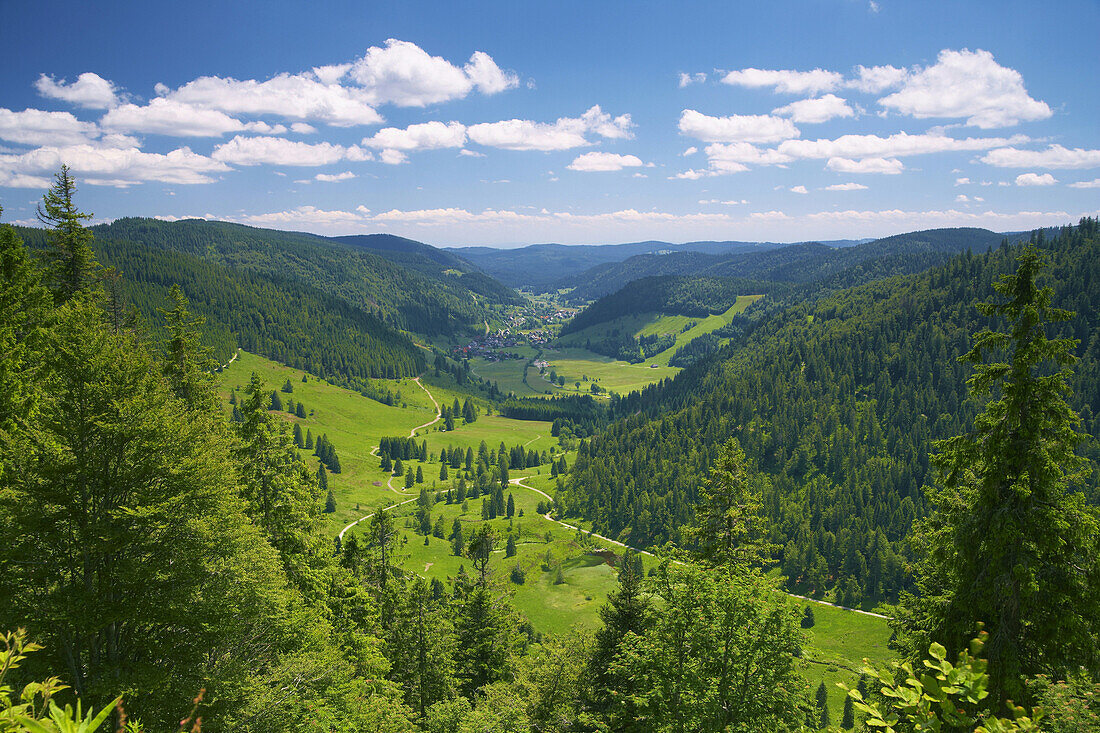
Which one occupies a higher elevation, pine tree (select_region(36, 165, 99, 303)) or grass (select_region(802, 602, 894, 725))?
pine tree (select_region(36, 165, 99, 303))

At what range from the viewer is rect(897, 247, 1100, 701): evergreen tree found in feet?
59.9

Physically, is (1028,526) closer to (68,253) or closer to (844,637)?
(68,253)

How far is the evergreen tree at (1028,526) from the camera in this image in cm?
1827

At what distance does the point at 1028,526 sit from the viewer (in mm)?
18703

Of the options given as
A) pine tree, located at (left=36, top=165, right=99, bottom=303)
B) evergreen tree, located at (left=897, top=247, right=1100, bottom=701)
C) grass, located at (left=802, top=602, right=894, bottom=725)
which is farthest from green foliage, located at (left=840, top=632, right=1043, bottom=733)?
grass, located at (left=802, top=602, right=894, bottom=725)

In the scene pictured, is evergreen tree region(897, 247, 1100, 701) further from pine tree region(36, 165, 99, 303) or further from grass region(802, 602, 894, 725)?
grass region(802, 602, 894, 725)

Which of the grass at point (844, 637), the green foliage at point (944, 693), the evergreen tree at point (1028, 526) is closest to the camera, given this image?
the green foliage at point (944, 693)

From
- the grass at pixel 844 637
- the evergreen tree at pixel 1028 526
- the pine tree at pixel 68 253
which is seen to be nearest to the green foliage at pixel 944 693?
the evergreen tree at pixel 1028 526

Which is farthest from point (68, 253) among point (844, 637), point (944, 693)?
point (844, 637)

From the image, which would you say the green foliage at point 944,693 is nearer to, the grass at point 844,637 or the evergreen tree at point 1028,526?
the evergreen tree at point 1028,526

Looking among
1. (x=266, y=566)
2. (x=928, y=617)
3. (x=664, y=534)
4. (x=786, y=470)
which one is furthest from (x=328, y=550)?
(x=786, y=470)

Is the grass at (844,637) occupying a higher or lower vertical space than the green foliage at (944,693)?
lower

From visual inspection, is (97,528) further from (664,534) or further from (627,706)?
(664,534)

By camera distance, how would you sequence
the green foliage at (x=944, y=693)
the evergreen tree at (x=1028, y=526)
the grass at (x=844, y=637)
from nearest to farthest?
the green foliage at (x=944, y=693) → the evergreen tree at (x=1028, y=526) → the grass at (x=844, y=637)
